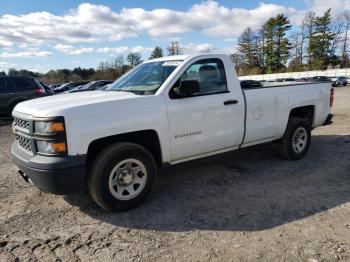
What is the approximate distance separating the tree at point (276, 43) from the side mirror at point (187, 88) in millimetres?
77492

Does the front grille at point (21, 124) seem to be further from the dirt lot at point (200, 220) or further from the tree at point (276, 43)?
the tree at point (276, 43)

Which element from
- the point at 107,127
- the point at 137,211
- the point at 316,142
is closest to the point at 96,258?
the point at 137,211

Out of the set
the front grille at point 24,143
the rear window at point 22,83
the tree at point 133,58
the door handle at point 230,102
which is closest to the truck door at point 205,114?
the door handle at point 230,102

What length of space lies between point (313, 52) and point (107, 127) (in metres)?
75.9

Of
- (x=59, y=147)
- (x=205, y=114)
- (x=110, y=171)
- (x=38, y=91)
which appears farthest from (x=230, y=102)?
(x=38, y=91)

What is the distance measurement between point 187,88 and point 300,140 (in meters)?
3.00

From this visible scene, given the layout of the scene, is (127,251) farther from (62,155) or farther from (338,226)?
(338,226)

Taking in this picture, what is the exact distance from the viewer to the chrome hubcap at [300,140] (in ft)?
20.3

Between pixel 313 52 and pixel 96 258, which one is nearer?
pixel 96 258

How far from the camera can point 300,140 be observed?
6.28m

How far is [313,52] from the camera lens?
71500mm

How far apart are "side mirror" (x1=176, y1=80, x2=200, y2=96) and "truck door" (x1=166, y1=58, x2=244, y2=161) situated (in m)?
0.07

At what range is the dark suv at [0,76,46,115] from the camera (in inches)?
503

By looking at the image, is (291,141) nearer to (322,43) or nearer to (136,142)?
(136,142)
